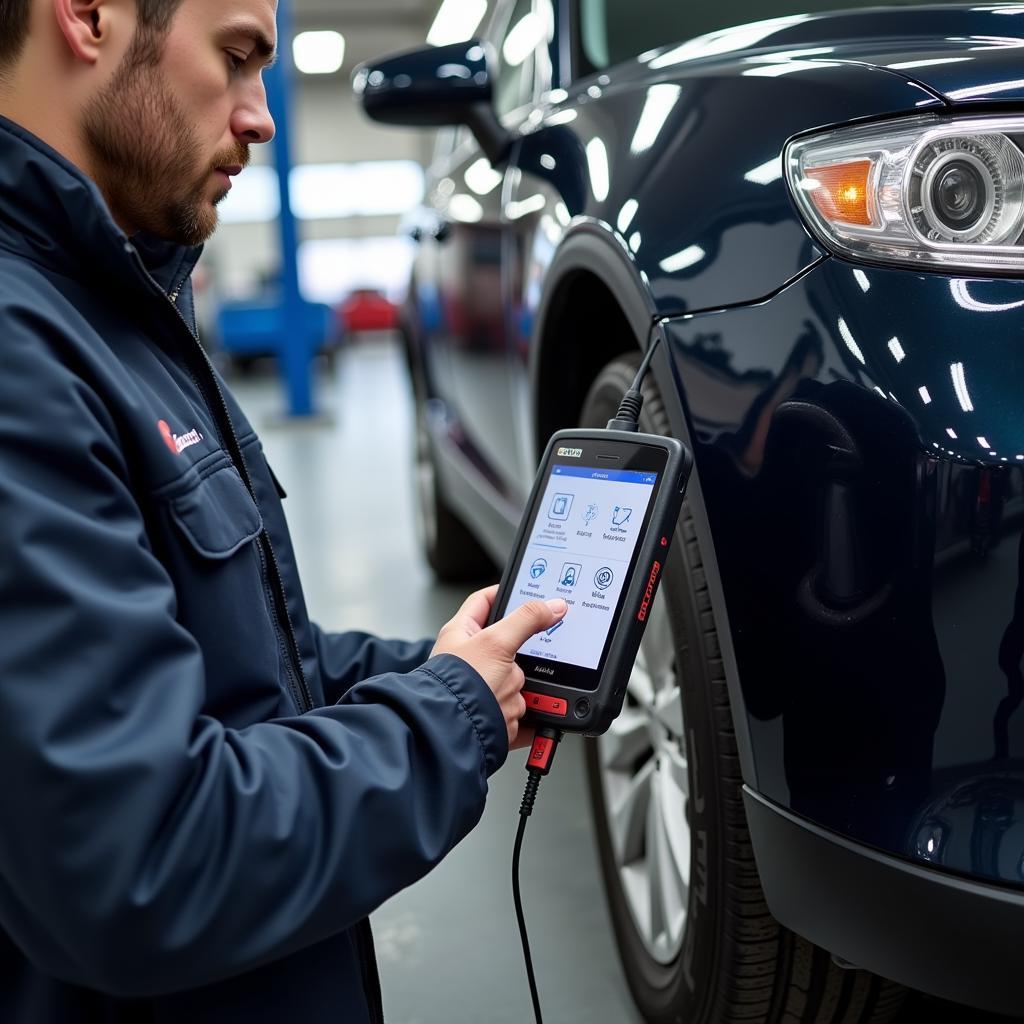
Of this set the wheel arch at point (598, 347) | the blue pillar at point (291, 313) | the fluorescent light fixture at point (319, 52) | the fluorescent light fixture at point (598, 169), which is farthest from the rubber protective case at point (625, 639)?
the fluorescent light fixture at point (319, 52)

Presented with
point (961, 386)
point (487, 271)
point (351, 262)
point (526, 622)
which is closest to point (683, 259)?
point (961, 386)

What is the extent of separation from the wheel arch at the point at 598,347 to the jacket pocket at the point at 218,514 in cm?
44

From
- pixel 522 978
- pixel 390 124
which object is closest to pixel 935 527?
pixel 522 978

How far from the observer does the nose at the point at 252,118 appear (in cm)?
80

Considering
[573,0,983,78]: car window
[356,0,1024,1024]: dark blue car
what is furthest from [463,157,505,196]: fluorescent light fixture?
[356,0,1024,1024]: dark blue car

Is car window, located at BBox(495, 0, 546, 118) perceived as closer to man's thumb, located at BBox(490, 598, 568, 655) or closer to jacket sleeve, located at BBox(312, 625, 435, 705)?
jacket sleeve, located at BBox(312, 625, 435, 705)

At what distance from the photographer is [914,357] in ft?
3.02

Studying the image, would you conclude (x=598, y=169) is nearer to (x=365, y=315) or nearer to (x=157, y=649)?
(x=157, y=649)

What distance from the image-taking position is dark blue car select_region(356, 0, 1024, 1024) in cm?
91

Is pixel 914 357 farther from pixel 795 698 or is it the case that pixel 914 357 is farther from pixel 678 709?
pixel 678 709

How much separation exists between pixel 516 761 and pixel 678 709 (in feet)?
3.22

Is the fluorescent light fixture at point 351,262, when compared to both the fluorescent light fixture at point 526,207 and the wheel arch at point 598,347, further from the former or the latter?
the wheel arch at point 598,347

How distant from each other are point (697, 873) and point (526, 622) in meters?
0.47

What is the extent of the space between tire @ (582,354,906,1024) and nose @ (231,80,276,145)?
0.52 meters
